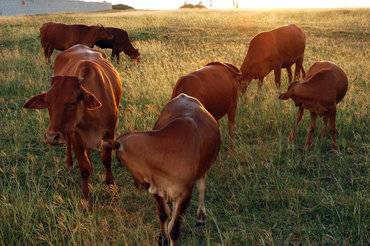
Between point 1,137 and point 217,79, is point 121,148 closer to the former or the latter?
point 217,79

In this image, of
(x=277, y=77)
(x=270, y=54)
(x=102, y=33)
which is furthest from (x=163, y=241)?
(x=102, y=33)

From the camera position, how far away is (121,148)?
229 cm

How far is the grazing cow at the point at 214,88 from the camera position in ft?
13.1

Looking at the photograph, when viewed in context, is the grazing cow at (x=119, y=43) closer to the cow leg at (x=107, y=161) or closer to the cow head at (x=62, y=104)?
the cow leg at (x=107, y=161)

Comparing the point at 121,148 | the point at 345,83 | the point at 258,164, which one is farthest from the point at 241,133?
the point at 121,148

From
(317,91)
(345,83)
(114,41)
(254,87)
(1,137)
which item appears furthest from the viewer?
(114,41)

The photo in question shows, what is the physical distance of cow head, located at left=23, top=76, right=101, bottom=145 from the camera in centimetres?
287

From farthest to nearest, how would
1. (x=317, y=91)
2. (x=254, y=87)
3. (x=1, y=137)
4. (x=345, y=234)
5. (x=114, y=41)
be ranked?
(x=114, y=41) < (x=254, y=87) < (x=1, y=137) < (x=317, y=91) < (x=345, y=234)

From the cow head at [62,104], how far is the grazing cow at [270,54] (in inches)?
162

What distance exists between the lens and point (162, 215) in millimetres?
2742

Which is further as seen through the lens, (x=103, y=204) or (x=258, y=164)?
(x=258, y=164)

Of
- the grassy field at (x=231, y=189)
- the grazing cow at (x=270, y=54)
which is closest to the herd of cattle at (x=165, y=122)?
the grassy field at (x=231, y=189)

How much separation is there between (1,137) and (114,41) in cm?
737

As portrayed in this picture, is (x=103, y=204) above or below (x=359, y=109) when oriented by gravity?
below
